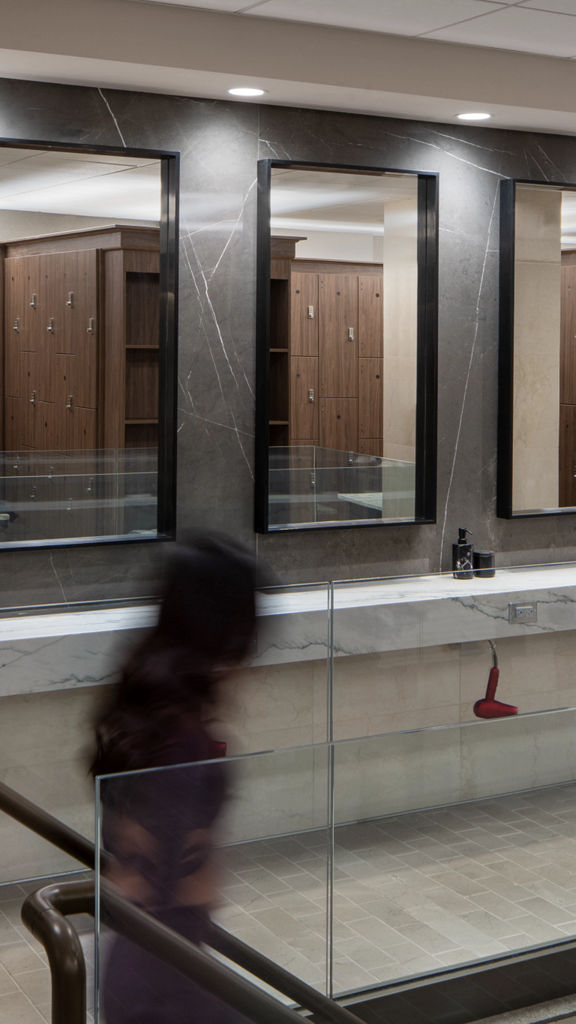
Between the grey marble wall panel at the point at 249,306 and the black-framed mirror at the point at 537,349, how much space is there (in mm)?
56

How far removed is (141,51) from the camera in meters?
3.36

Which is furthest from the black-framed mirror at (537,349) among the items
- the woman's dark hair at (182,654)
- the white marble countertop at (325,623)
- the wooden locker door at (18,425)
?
the woman's dark hair at (182,654)

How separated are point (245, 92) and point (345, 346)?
3.18 feet

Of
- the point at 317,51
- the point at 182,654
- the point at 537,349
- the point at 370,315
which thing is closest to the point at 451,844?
the point at 182,654

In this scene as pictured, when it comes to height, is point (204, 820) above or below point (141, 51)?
below

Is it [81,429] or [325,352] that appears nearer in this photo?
[81,429]

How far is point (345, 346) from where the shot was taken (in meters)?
4.19

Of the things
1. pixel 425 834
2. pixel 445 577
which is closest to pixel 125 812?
pixel 425 834

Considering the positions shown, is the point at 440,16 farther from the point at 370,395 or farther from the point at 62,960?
the point at 62,960

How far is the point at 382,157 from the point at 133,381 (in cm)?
127

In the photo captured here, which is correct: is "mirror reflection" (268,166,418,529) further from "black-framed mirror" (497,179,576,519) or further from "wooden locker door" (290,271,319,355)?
"black-framed mirror" (497,179,576,519)

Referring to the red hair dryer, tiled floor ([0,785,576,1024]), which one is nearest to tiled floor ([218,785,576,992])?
tiled floor ([0,785,576,1024])

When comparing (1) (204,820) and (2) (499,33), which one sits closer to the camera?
(1) (204,820)

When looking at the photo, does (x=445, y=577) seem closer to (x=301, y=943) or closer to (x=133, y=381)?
(x=133, y=381)
